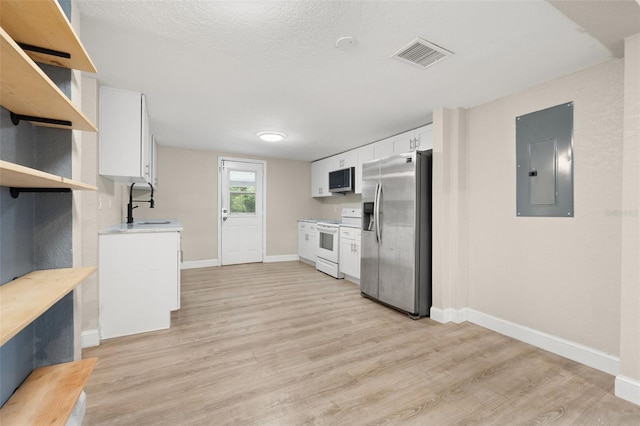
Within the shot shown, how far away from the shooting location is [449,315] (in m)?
3.03

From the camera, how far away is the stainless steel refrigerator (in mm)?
3111

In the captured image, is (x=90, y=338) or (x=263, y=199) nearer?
(x=90, y=338)

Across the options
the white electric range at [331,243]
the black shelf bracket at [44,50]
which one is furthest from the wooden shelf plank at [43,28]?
the white electric range at [331,243]

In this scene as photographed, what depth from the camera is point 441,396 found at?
179 cm

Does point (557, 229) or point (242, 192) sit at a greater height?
point (242, 192)

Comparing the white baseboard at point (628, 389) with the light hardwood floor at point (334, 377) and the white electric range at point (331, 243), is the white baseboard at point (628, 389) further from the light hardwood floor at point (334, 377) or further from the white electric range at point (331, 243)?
the white electric range at point (331, 243)

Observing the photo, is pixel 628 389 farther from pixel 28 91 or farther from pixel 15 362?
pixel 28 91

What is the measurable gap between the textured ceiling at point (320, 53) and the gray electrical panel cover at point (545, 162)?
343 millimetres

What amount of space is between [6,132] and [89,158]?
1.32 m

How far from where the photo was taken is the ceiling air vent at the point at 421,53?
1.89 m

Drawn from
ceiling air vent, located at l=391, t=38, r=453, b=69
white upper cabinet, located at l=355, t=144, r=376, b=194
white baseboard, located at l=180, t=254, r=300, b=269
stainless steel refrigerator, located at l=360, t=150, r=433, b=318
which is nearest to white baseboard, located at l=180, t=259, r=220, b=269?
white baseboard, located at l=180, t=254, r=300, b=269

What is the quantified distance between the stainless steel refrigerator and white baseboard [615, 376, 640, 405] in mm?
1541

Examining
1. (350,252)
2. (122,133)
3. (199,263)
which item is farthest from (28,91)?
(199,263)

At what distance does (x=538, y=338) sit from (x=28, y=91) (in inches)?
145
